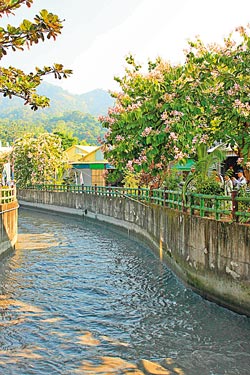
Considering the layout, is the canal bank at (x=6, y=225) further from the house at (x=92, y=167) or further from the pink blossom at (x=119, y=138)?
the house at (x=92, y=167)

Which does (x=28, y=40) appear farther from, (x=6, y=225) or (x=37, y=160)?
(x=37, y=160)

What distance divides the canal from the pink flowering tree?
3329cm

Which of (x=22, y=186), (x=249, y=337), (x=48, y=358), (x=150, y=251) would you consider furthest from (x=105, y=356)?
(x=22, y=186)

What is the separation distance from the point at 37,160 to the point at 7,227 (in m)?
32.0

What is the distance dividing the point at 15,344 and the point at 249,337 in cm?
477

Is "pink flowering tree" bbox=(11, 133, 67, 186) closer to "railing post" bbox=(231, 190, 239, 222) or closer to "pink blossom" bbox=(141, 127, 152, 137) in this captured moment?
"pink blossom" bbox=(141, 127, 152, 137)

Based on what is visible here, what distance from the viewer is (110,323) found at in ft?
40.4

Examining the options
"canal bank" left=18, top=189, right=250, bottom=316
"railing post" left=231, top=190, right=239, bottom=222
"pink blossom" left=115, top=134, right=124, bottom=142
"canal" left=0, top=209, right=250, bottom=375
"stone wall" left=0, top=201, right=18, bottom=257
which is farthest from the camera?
"pink blossom" left=115, top=134, right=124, bottom=142

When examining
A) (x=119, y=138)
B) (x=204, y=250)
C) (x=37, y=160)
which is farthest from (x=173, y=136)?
(x=37, y=160)

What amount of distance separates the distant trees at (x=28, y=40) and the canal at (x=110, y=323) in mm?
5435

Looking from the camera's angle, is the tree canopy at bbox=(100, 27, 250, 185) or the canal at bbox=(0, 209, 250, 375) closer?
the canal at bbox=(0, 209, 250, 375)

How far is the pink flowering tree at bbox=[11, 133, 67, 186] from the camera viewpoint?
53.7 metres

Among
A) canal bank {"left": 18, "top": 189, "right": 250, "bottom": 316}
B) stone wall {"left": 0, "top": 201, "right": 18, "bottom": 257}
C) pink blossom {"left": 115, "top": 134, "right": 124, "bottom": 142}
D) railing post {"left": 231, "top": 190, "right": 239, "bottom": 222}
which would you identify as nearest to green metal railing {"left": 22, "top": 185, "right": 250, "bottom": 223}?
railing post {"left": 231, "top": 190, "right": 239, "bottom": 222}

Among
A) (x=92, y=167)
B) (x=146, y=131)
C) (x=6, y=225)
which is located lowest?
(x=6, y=225)
